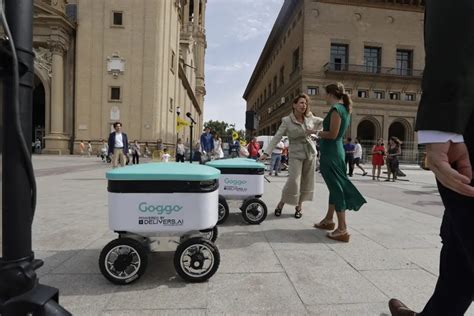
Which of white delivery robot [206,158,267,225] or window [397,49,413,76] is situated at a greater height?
window [397,49,413,76]

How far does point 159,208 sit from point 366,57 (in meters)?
49.0

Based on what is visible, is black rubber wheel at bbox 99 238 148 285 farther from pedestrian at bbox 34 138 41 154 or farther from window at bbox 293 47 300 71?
window at bbox 293 47 300 71

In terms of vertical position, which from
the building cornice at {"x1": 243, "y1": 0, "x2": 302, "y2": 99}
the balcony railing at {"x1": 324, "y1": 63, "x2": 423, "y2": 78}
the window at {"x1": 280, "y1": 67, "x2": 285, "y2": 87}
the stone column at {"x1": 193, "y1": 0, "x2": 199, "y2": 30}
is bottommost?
the balcony railing at {"x1": 324, "y1": 63, "x2": 423, "y2": 78}

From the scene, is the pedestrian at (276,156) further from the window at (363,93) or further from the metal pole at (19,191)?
the window at (363,93)

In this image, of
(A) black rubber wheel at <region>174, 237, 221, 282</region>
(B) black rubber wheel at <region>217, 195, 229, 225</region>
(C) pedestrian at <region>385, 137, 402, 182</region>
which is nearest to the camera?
(A) black rubber wheel at <region>174, 237, 221, 282</region>

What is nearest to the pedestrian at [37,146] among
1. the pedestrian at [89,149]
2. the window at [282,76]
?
the pedestrian at [89,149]

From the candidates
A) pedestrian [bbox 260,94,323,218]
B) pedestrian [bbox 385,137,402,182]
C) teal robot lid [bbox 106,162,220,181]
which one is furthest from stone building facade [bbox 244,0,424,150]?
teal robot lid [bbox 106,162,220,181]

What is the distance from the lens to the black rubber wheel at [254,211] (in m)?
5.06

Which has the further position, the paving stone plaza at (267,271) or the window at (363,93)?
the window at (363,93)

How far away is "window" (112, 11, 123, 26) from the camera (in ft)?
97.1

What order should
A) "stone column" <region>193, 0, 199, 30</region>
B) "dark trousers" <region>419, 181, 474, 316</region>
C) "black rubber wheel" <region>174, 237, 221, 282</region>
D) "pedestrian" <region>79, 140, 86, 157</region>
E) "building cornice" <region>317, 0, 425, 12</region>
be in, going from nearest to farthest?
"dark trousers" <region>419, 181, 474, 316</region>, "black rubber wheel" <region>174, 237, 221, 282</region>, "pedestrian" <region>79, 140, 86, 157</region>, "building cornice" <region>317, 0, 425, 12</region>, "stone column" <region>193, 0, 199, 30</region>

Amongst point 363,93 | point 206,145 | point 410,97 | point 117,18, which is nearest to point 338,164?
point 206,145

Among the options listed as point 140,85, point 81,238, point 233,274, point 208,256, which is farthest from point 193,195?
point 140,85

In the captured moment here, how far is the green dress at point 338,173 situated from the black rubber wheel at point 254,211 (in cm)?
118
